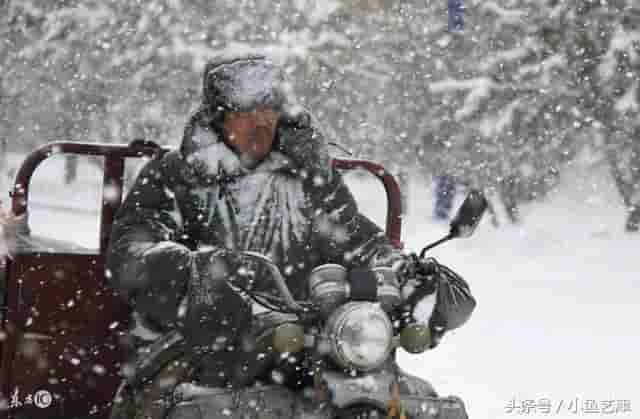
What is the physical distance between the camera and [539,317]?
35.4 ft

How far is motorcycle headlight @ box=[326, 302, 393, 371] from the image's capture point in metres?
2.19

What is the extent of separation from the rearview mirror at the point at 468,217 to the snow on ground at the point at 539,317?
165 centimetres

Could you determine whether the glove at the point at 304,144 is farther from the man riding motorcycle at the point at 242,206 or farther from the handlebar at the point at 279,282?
the handlebar at the point at 279,282

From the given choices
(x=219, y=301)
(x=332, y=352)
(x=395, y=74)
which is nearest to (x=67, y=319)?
(x=219, y=301)

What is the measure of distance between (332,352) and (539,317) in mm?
8960

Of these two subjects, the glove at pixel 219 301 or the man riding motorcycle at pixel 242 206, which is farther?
the man riding motorcycle at pixel 242 206

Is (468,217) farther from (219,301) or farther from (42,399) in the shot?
(42,399)

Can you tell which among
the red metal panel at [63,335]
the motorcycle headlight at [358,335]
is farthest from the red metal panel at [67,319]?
the motorcycle headlight at [358,335]

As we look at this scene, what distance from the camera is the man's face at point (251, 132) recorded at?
9.89 ft

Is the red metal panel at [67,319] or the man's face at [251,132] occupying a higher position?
the man's face at [251,132]

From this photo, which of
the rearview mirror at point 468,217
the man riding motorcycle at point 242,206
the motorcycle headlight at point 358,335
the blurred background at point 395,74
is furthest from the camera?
the blurred background at point 395,74

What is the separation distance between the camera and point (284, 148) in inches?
122

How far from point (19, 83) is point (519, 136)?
13.2 meters
